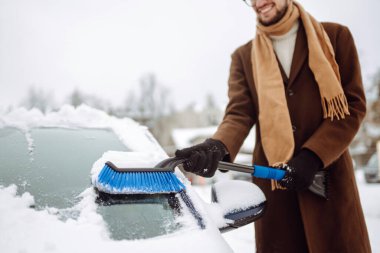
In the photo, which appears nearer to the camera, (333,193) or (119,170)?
(119,170)

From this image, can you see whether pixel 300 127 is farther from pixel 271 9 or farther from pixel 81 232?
pixel 81 232

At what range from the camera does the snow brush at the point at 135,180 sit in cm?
120

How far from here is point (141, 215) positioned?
3.82 feet

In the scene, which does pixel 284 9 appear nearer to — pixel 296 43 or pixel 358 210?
pixel 296 43

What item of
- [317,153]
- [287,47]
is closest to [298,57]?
[287,47]

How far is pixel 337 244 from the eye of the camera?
66.2 inches

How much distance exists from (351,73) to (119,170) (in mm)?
1446

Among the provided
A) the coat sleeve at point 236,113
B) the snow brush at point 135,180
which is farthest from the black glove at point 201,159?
the coat sleeve at point 236,113

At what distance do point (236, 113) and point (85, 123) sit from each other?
1048 millimetres

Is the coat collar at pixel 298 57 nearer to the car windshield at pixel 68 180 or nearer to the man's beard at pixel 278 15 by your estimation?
the man's beard at pixel 278 15

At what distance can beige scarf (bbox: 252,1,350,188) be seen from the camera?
5.67 ft

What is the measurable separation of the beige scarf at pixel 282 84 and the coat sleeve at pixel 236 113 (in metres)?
0.13

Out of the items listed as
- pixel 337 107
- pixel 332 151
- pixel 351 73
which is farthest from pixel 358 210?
pixel 351 73

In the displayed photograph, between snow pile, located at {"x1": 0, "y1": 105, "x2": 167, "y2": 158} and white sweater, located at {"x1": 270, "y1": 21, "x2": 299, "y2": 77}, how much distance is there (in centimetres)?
96
